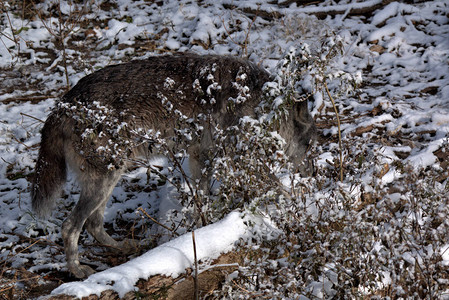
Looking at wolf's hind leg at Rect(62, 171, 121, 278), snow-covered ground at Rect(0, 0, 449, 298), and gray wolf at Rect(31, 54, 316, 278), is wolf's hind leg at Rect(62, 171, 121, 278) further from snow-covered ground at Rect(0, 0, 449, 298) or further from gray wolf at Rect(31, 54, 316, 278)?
snow-covered ground at Rect(0, 0, 449, 298)

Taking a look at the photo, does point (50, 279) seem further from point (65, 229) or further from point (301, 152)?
point (301, 152)

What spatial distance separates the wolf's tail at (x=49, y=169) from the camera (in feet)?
14.4

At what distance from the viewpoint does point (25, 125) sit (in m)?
6.86

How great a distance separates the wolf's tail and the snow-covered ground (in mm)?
438

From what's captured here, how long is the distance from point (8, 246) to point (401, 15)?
7.92 meters

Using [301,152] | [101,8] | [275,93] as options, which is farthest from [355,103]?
[101,8]

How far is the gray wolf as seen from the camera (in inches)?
159

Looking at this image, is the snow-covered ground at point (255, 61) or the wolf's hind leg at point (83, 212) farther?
the wolf's hind leg at point (83, 212)

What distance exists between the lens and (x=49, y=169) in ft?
14.5

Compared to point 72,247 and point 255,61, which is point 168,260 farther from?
point 255,61

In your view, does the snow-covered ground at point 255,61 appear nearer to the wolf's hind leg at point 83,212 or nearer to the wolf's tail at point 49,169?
the wolf's hind leg at point 83,212

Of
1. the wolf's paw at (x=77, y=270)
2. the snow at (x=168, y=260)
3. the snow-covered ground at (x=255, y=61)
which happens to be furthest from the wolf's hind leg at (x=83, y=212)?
the snow at (x=168, y=260)

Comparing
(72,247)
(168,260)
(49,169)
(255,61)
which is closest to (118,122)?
(49,169)

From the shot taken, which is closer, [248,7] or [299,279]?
[299,279]
